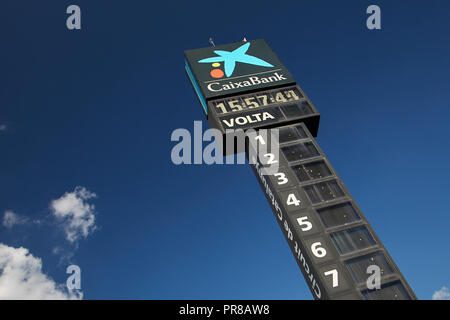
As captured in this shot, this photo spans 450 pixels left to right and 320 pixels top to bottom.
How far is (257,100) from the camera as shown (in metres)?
29.3

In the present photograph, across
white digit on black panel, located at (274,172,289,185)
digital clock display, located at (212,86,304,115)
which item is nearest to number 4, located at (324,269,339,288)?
white digit on black panel, located at (274,172,289,185)

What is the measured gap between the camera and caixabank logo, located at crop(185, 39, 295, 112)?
99.5 feet

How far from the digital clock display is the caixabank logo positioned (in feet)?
2.25

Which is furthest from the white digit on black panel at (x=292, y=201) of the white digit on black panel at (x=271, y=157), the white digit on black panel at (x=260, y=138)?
the white digit on black panel at (x=260, y=138)

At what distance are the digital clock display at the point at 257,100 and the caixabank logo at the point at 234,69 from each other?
0.69m

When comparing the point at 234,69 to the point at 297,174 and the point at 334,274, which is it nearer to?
the point at 297,174

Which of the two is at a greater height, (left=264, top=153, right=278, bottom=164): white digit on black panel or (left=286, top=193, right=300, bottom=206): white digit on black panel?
(left=264, top=153, right=278, bottom=164): white digit on black panel

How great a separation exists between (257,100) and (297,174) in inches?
346

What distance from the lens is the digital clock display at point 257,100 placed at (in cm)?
2831

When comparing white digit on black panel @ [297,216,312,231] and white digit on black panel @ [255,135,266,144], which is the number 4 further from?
white digit on black panel @ [255,135,266,144]

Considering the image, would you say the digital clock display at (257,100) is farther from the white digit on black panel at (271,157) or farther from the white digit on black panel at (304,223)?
the white digit on black panel at (304,223)

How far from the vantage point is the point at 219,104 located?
28656mm

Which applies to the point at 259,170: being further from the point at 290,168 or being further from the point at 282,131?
the point at 282,131
